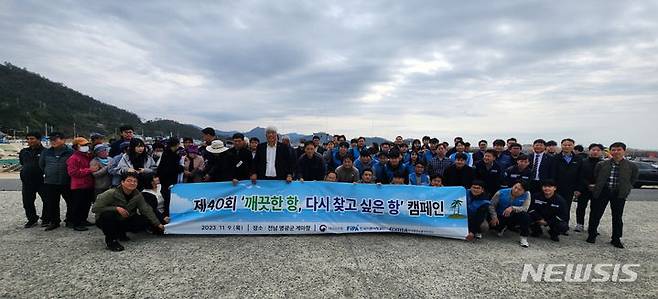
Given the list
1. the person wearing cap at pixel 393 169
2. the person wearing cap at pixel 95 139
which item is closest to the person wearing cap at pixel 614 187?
the person wearing cap at pixel 393 169

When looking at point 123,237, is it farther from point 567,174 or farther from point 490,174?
point 567,174

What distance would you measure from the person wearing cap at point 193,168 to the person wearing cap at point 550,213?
6.29m

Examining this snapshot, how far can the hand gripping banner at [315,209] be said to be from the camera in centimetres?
564

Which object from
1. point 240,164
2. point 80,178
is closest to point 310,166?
point 240,164

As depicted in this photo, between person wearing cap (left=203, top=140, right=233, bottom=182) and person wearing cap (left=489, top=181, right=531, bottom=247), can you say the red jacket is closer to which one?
person wearing cap (left=203, top=140, right=233, bottom=182)

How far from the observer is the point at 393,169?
6.59 m

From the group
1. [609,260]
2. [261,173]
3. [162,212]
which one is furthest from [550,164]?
[162,212]

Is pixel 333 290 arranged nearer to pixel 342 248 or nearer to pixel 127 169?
pixel 342 248

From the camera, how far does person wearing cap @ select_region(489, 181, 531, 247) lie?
221 inches

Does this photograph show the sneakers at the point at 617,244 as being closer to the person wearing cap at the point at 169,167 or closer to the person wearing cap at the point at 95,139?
the person wearing cap at the point at 169,167

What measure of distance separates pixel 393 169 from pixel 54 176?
6288mm

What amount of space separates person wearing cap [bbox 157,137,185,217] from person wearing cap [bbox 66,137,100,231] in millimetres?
1135

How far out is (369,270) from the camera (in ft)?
13.9

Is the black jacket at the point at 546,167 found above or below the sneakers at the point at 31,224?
above
